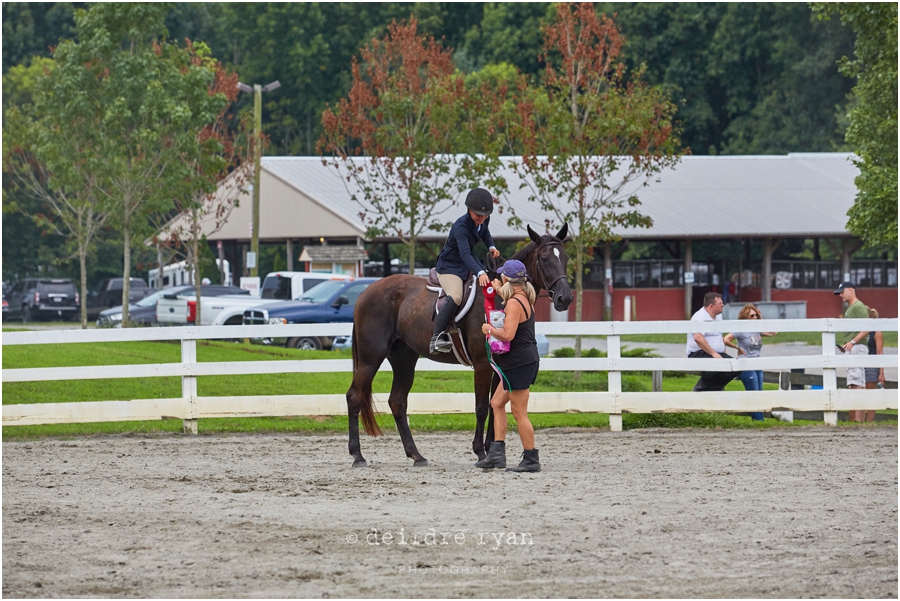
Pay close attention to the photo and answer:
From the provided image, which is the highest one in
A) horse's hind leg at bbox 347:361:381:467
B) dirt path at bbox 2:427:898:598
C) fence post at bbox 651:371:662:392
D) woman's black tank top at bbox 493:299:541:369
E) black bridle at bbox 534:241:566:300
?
black bridle at bbox 534:241:566:300

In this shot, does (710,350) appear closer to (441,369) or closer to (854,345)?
(854,345)

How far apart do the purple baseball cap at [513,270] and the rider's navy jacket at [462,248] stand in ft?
1.23

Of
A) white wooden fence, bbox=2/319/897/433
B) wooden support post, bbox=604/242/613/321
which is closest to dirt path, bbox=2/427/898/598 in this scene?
white wooden fence, bbox=2/319/897/433

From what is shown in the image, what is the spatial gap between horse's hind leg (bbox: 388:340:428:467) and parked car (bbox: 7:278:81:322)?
35372mm

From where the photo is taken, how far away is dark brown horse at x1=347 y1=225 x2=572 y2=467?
10.2 m

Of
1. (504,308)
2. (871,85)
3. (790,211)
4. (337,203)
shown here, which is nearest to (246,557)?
(504,308)

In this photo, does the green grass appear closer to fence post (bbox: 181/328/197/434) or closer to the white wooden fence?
fence post (bbox: 181/328/197/434)

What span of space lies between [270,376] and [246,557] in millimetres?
11688

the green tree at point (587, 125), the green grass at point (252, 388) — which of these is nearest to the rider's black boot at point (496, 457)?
the green grass at point (252, 388)

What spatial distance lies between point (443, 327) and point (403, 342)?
38.2 inches

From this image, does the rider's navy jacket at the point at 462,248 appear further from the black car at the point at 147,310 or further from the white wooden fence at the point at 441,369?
the black car at the point at 147,310

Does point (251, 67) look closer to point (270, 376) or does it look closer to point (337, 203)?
point (337, 203)

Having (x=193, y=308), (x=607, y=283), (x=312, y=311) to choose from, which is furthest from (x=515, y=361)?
(x=607, y=283)

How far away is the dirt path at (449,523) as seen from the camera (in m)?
6.04
